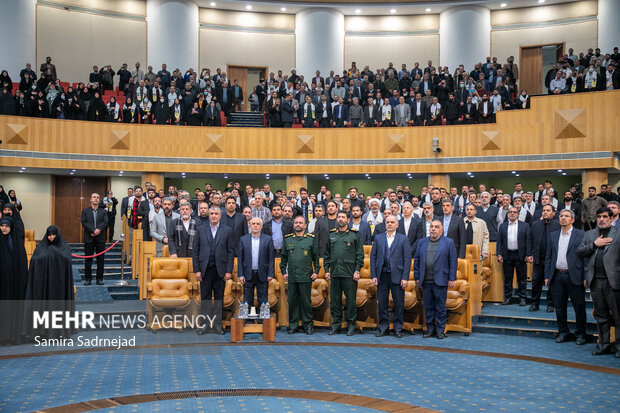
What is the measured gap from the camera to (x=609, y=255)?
6891 mm

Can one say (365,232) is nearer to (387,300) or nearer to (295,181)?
(387,300)

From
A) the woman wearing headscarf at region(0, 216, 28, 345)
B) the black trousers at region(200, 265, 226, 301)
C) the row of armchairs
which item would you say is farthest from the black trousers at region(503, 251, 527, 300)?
the woman wearing headscarf at region(0, 216, 28, 345)

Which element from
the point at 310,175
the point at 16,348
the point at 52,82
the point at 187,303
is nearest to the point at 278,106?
the point at 310,175

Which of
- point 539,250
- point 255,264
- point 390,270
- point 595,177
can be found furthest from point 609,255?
point 595,177

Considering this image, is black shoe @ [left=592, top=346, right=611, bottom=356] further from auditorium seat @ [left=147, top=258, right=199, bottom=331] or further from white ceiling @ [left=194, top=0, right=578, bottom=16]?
white ceiling @ [left=194, top=0, right=578, bottom=16]

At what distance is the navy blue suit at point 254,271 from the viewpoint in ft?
27.2

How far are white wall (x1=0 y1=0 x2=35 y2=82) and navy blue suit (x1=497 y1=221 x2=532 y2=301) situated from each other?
53.6 feet

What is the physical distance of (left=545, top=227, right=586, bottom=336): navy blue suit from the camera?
24.4ft

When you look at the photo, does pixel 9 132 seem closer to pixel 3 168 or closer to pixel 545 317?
pixel 3 168

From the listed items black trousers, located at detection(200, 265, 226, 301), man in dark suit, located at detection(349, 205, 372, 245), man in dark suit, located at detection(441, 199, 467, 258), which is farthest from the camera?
man in dark suit, located at detection(349, 205, 372, 245)

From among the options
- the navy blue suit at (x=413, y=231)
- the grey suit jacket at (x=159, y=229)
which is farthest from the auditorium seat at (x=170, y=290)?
the navy blue suit at (x=413, y=231)

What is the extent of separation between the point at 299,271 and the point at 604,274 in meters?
3.67

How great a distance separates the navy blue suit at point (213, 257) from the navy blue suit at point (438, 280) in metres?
2.49

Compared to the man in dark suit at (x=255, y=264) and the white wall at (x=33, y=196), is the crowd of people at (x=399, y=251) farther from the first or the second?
the white wall at (x=33, y=196)
